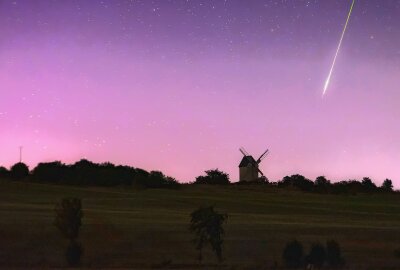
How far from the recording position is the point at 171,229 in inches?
1975

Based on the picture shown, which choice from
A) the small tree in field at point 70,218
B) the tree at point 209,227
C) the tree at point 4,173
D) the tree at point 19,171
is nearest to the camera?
the tree at point 209,227

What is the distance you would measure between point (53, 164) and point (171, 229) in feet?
262

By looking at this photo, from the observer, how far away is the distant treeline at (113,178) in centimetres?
11031

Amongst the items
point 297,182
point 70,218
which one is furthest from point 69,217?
point 297,182

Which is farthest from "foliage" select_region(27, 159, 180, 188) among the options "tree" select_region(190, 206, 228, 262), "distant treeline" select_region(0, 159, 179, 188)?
"tree" select_region(190, 206, 228, 262)

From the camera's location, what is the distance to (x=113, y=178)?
112 m

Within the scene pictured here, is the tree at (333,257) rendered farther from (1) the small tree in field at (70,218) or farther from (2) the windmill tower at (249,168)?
(2) the windmill tower at (249,168)

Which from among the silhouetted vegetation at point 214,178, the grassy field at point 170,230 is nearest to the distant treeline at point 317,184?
the silhouetted vegetation at point 214,178

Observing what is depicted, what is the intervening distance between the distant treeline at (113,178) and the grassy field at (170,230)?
20.5 meters

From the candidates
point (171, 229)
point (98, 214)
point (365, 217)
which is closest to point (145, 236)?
point (171, 229)

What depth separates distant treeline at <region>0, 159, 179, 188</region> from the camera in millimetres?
109812

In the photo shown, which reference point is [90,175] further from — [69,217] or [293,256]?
[293,256]

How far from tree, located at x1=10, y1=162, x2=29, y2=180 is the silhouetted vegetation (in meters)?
32.0

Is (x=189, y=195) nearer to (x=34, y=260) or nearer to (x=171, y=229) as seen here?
Answer: (x=171, y=229)
